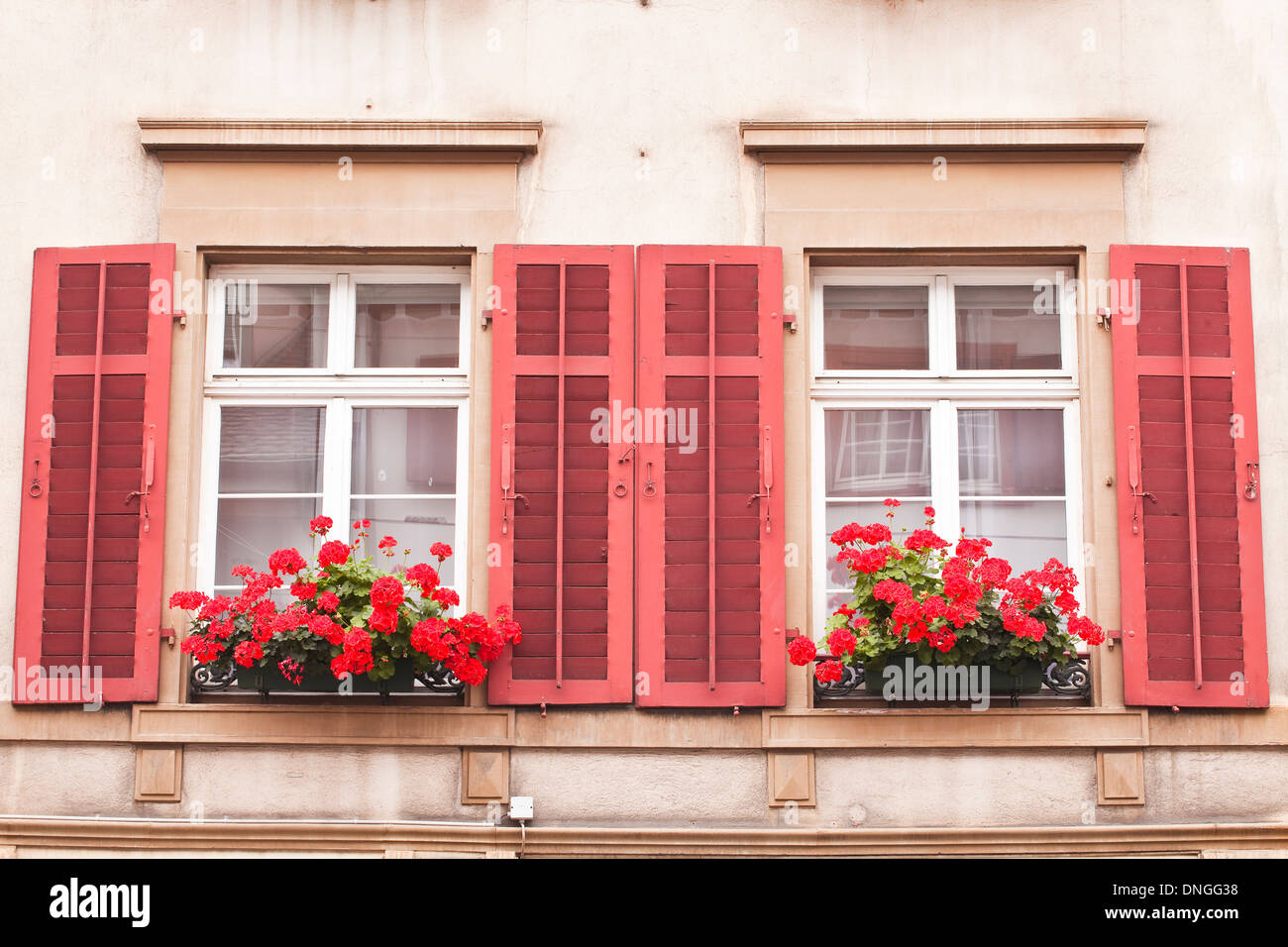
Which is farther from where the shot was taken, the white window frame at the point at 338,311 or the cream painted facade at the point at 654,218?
the white window frame at the point at 338,311

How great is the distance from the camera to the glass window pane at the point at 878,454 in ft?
18.4

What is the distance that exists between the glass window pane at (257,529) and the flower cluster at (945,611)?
6.95 feet

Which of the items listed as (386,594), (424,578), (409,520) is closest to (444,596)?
(424,578)

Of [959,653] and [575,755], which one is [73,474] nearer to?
[575,755]

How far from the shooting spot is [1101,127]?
18.1 ft

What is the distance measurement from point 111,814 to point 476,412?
217 cm

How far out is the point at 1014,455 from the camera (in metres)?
5.61

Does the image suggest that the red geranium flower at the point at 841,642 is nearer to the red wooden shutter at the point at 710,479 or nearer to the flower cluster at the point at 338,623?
the red wooden shutter at the point at 710,479

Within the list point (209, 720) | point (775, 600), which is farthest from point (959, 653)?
point (209, 720)

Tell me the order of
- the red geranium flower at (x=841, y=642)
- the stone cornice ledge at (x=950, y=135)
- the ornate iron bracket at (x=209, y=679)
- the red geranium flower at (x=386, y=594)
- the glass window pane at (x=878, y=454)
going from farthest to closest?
the glass window pane at (x=878, y=454), the stone cornice ledge at (x=950, y=135), the ornate iron bracket at (x=209, y=679), the red geranium flower at (x=841, y=642), the red geranium flower at (x=386, y=594)

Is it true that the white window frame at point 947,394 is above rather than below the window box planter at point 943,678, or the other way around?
above

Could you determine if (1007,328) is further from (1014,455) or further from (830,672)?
(830,672)

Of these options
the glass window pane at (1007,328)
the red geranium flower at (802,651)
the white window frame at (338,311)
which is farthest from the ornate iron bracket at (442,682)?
the glass window pane at (1007,328)

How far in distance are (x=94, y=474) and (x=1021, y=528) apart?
12.6ft
